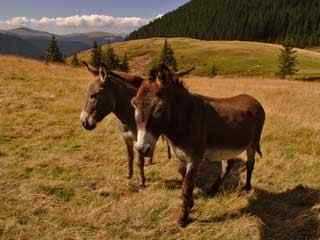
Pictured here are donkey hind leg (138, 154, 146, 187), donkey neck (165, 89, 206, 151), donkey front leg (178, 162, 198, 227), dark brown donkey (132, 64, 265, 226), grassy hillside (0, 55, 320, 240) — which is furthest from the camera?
donkey hind leg (138, 154, 146, 187)

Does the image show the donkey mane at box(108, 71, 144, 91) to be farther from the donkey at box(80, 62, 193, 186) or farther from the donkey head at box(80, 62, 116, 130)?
the donkey head at box(80, 62, 116, 130)

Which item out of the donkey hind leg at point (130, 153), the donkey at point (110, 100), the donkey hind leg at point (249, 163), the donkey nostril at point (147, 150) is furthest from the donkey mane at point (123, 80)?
the donkey hind leg at point (249, 163)

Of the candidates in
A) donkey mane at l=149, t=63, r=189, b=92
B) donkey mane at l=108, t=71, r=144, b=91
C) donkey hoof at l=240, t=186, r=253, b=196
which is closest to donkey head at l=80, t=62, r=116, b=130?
donkey mane at l=108, t=71, r=144, b=91

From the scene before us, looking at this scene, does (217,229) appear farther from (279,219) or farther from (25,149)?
(25,149)

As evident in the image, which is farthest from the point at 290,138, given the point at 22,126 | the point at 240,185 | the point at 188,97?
the point at 22,126

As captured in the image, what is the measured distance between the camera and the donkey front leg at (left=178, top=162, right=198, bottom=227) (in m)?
7.55

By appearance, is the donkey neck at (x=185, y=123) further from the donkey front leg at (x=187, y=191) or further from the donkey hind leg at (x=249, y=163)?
the donkey hind leg at (x=249, y=163)

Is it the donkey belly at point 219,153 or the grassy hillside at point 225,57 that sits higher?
the donkey belly at point 219,153

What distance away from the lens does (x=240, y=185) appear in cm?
1004

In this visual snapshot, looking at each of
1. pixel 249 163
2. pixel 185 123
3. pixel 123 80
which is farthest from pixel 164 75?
pixel 249 163

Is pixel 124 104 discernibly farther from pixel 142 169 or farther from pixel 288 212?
pixel 288 212

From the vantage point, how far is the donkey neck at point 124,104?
9.55m

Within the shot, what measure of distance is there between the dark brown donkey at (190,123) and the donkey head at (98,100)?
2.57 meters

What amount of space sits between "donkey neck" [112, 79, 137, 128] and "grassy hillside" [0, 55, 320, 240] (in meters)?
1.95
